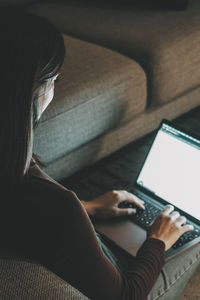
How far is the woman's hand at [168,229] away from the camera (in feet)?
3.34

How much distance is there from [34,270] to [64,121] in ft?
2.75

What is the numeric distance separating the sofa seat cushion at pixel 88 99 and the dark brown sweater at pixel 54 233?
0.69 metres

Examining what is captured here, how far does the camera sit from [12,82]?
667 millimetres

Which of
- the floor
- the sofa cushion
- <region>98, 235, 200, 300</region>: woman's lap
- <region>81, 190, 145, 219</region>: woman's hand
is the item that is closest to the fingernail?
<region>81, 190, 145, 219</region>: woman's hand

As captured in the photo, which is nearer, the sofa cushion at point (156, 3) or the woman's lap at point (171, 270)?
the woman's lap at point (171, 270)

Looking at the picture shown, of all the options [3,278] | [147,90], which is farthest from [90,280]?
[147,90]

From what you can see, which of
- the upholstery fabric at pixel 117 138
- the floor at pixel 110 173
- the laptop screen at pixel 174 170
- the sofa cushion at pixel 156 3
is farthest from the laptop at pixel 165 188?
the sofa cushion at pixel 156 3

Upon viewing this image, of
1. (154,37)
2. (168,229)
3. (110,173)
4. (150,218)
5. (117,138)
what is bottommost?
(110,173)

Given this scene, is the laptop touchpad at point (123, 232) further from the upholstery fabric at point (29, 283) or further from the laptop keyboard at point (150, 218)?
the upholstery fabric at point (29, 283)

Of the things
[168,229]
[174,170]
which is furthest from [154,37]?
[168,229]

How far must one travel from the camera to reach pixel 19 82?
0.67 meters

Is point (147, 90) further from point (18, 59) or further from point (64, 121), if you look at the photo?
point (18, 59)

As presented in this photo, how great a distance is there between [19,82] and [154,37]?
48.2 inches

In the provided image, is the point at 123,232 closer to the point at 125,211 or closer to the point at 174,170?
the point at 125,211
